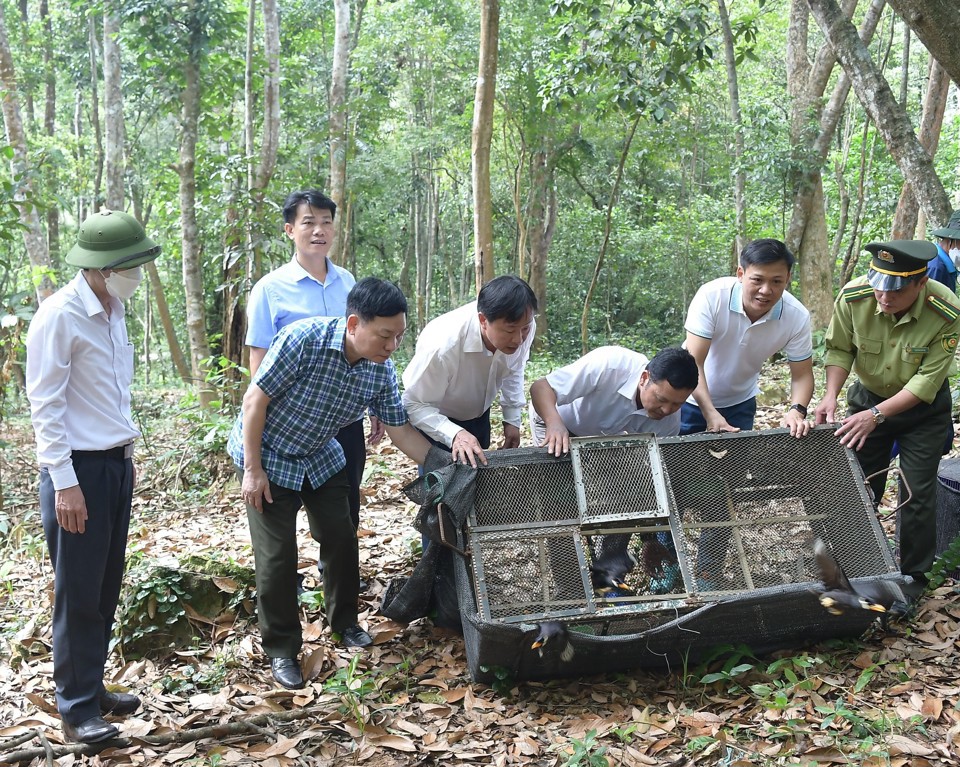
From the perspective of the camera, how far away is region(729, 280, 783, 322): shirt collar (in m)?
4.18

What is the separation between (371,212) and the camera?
19.2m

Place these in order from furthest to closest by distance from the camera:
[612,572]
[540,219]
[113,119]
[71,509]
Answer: [540,219] → [113,119] → [612,572] → [71,509]

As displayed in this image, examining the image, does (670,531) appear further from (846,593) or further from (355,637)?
(355,637)

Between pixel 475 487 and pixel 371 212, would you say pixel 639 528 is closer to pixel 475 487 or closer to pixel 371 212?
pixel 475 487

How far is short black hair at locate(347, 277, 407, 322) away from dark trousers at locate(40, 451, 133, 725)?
1120mm

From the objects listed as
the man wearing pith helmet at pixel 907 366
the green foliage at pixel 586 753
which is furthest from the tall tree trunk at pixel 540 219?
the green foliage at pixel 586 753

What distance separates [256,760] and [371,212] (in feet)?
55.8

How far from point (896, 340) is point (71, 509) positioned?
3.70 meters

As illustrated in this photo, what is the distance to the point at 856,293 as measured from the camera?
13.3ft

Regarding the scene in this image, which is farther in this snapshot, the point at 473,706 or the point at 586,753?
the point at 473,706

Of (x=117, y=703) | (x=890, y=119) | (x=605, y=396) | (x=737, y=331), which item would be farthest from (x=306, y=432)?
(x=890, y=119)

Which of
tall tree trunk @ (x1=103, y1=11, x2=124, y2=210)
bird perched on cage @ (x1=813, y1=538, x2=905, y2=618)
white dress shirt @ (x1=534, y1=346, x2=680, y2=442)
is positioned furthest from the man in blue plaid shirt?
tall tree trunk @ (x1=103, y1=11, x2=124, y2=210)

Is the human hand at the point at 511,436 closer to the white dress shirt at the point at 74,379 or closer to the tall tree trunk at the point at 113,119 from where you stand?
the white dress shirt at the point at 74,379

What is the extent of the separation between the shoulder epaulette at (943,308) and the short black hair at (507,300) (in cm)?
194
